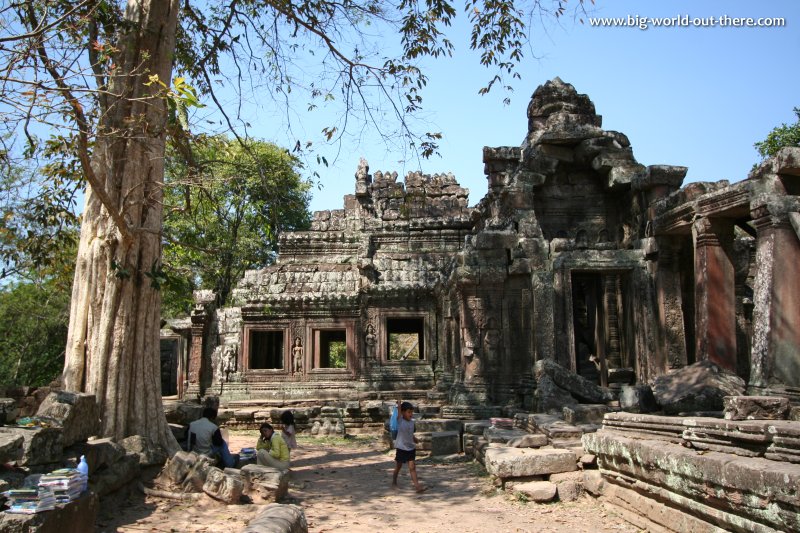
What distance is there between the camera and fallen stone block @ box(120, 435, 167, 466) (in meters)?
6.59

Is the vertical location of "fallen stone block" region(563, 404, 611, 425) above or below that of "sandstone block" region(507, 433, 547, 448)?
above

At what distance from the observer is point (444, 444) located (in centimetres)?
1009

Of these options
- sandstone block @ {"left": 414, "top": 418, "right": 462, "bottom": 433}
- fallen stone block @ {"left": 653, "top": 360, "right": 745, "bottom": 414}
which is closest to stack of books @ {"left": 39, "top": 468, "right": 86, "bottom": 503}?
fallen stone block @ {"left": 653, "top": 360, "right": 745, "bottom": 414}

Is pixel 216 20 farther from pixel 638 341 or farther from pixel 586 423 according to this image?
pixel 638 341

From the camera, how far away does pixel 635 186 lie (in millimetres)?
11750

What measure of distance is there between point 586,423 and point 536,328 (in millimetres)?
2956

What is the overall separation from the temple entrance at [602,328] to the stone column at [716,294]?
2.38m

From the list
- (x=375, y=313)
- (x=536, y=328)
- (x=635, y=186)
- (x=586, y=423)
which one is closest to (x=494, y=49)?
(x=635, y=186)

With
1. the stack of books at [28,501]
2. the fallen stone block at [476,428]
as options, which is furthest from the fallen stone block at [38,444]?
the fallen stone block at [476,428]

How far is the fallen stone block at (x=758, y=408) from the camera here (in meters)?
5.39

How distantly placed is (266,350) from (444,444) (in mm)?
12321

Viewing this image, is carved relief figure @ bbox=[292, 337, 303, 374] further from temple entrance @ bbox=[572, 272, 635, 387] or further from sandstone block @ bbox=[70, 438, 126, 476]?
sandstone block @ bbox=[70, 438, 126, 476]

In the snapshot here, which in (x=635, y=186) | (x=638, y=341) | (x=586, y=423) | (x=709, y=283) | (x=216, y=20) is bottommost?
(x=586, y=423)

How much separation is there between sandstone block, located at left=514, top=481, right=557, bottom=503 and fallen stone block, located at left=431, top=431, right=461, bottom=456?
11.1ft
